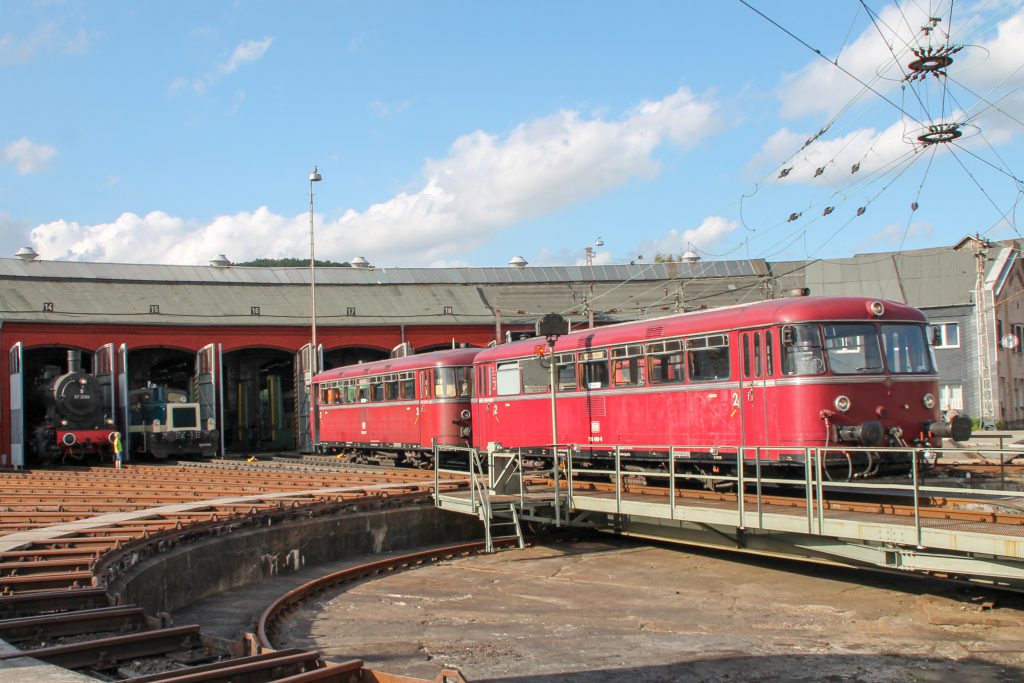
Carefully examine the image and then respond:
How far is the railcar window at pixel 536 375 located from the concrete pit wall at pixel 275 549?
320 cm

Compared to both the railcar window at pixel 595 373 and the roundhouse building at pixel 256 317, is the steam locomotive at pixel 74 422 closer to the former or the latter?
the roundhouse building at pixel 256 317

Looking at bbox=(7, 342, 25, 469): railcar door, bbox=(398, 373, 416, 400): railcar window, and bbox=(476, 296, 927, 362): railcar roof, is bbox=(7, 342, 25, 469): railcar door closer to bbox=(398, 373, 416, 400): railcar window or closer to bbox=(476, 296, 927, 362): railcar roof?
bbox=(398, 373, 416, 400): railcar window

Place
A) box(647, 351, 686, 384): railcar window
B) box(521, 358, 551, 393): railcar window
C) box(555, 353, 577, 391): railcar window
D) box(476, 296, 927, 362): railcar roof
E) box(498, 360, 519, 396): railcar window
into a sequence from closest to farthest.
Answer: box(476, 296, 927, 362): railcar roof, box(647, 351, 686, 384): railcar window, box(555, 353, 577, 391): railcar window, box(521, 358, 551, 393): railcar window, box(498, 360, 519, 396): railcar window

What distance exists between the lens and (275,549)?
53.1 feet

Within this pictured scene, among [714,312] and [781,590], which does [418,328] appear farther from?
[781,590]

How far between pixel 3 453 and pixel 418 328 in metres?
17.8

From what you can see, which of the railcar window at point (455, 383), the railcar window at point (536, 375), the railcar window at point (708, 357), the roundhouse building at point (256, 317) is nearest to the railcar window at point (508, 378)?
the railcar window at point (536, 375)

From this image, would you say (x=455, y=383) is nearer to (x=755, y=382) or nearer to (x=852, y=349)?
(x=755, y=382)

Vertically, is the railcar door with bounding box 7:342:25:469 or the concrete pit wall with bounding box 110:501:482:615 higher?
the railcar door with bounding box 7:342:25:469

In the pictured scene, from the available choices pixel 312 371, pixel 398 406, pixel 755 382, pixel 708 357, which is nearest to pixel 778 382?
pixel 755 382

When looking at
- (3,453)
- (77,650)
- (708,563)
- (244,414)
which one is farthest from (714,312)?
(244,414)

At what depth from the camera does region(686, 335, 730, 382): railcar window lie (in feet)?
51.7

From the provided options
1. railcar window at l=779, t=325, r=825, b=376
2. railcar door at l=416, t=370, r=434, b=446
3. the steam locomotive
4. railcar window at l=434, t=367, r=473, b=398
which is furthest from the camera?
the steam locomotive

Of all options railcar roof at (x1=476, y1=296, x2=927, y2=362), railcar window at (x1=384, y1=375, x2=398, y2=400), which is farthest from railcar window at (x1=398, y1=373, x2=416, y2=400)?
railcar roof at (x1=476, y1=296, x2=927, y2=362)
